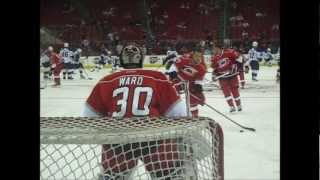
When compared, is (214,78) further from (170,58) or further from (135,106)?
(135,106)

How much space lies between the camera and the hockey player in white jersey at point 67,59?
5.54 ft

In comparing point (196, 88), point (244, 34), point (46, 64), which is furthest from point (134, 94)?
point (244, 34)

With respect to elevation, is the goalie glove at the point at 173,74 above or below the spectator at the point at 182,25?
below

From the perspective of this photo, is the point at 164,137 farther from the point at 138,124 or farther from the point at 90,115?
the point at 90,115

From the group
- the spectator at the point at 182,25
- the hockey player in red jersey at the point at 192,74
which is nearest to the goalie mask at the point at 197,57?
the hockey player in red jersey at the point at 192,74

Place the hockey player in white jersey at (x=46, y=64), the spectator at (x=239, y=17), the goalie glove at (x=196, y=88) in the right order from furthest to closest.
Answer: the goalie glove at (x=196, y=88) < the spectator at (x=239, y=17) < the hockey player in white jersey at (x=46, y=64)

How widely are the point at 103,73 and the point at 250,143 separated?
0.61 meters

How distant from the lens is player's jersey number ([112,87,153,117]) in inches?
66.3

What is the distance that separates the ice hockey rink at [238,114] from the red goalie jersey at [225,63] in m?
0.05

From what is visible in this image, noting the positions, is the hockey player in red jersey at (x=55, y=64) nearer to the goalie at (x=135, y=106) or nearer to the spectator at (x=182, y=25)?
the goalie at (x=135, y=106)

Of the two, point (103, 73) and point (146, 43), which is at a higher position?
point (146, 43)
